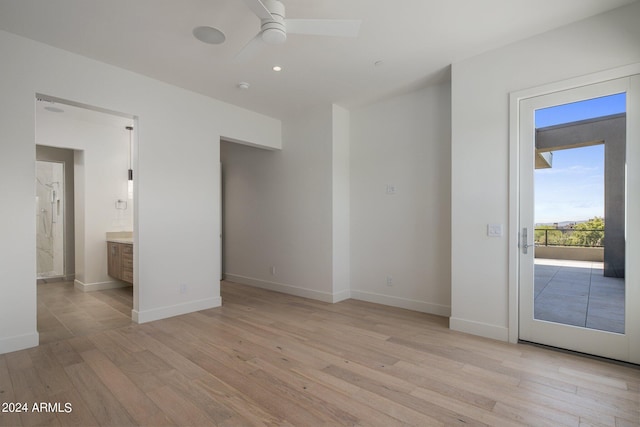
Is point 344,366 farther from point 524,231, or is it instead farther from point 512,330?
point 524,231

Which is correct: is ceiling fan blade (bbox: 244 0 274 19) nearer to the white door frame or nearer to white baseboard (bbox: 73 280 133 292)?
the white door frame

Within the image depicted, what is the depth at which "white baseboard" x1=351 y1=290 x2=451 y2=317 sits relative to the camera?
404 centimetres

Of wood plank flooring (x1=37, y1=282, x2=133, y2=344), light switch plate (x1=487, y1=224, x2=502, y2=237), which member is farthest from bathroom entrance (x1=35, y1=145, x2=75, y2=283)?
light switch plate (x1=487, y1=224, x2=502, y2=237)

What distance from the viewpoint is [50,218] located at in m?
6.26

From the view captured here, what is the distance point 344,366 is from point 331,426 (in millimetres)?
783

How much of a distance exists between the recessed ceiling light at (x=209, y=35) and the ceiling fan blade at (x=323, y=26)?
0.91m

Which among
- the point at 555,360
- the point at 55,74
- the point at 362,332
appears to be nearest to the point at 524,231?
the point at 555,360

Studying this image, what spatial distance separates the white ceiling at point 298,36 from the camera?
8.38 feet

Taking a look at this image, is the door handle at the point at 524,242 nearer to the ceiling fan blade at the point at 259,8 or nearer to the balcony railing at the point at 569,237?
the balcony railing at the point at 569,237

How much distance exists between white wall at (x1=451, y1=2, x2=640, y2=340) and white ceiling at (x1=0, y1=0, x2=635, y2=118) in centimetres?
15

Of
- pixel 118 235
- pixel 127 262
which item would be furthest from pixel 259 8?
pixel 118 235

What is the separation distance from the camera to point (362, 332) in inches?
136

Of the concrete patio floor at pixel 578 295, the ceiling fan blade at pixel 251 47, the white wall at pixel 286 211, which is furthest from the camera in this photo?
the white wall at pixel 286 211

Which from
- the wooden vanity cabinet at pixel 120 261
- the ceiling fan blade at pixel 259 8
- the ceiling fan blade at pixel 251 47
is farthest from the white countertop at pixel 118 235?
the ceiling fan blade at pixel 259 8
